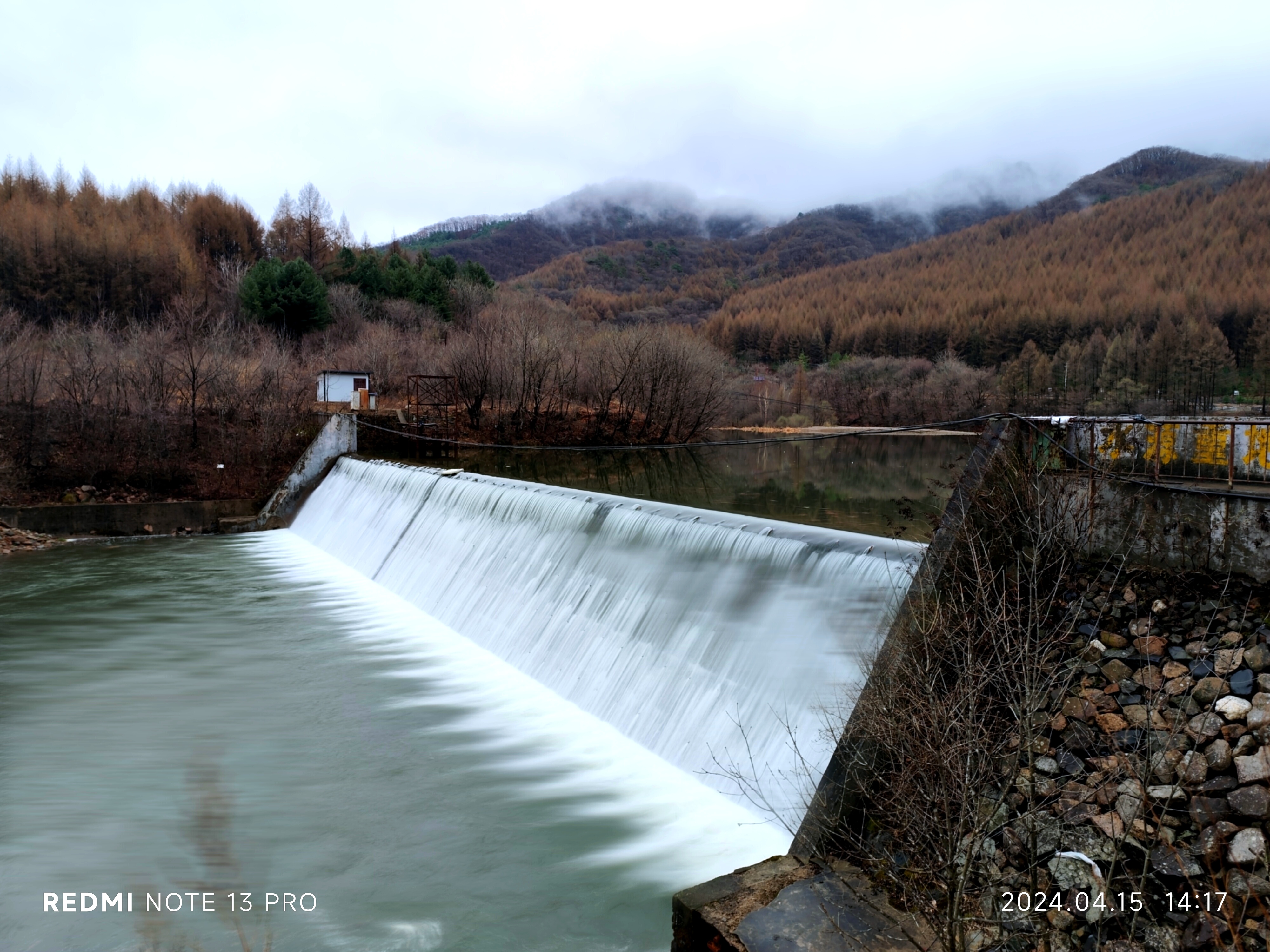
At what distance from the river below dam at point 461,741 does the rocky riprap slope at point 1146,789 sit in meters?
1.58

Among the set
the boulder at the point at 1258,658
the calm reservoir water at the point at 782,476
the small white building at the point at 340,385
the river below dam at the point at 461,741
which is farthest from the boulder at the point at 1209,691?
the small white building at the point at 340,385

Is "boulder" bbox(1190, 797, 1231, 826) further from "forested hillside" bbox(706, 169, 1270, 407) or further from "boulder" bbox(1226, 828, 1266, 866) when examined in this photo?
"forested hillside" bbox(706, 169, 1270, 407)

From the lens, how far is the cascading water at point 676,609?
7.33 m

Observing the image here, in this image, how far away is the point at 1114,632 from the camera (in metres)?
6.50

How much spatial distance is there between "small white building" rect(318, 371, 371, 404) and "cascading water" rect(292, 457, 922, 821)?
21174 mm

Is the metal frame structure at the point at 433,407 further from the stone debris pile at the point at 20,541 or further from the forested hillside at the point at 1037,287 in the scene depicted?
the forested hillside at the point at 1037,287

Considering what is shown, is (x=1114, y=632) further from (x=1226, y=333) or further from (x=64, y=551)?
(x=1226, y=333)

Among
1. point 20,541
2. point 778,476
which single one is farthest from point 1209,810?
point 20,541

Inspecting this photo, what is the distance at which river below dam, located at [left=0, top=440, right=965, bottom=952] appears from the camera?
6.03 meters

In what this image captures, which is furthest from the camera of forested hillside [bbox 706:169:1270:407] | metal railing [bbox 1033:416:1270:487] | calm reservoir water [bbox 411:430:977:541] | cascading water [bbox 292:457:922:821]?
forested hillside [bbox 706:169:1270:407]

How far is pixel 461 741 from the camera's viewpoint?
863cm

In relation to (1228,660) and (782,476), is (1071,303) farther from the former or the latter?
(1228,660)

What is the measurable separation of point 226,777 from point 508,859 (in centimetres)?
319
